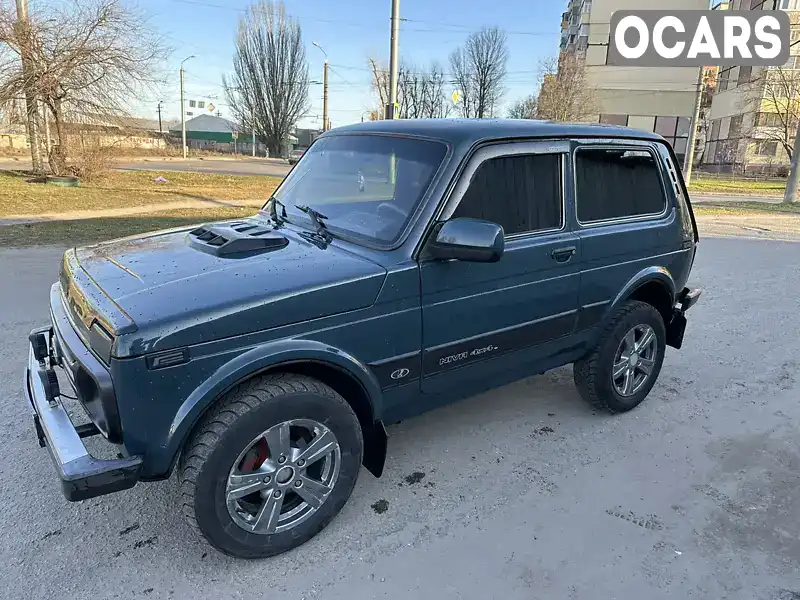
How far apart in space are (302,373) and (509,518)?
1.34 m

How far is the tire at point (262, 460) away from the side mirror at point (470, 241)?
0.88 m

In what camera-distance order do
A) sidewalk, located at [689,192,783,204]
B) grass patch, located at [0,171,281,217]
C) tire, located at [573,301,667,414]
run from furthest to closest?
sidewalk, located at [689,192,783,204] → grass patch, located at [0,171,281,217] → tire, located at [573,301,667,414]

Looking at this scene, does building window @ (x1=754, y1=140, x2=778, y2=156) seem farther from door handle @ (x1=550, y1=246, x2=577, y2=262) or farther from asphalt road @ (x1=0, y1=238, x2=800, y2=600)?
door handle @ (x1=550, y1=246, x2=577, y2=262)

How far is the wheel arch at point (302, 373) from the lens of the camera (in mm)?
2301

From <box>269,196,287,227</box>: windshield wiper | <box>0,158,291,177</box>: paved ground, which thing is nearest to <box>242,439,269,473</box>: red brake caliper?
<box>269,196,287,227</box>: windshield wiper

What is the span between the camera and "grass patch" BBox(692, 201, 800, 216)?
1792 cm

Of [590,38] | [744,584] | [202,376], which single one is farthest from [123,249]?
[590,38]

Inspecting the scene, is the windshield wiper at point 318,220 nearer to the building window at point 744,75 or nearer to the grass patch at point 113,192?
the grass patch at point 113,192

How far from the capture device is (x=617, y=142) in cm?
389

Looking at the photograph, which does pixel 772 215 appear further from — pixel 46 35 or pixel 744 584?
pixel 46 35

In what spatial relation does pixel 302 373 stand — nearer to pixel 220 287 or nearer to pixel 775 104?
pixel 220 287

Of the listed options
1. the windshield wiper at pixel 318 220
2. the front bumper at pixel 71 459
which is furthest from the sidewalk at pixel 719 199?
the front bumper at pixel 71 459

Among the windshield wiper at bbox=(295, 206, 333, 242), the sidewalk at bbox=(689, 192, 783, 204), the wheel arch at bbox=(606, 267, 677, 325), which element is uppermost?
the windshield wiper at bbox=(295, 206, 333, 242)

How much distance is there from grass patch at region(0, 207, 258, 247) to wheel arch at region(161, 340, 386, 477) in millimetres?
8140
